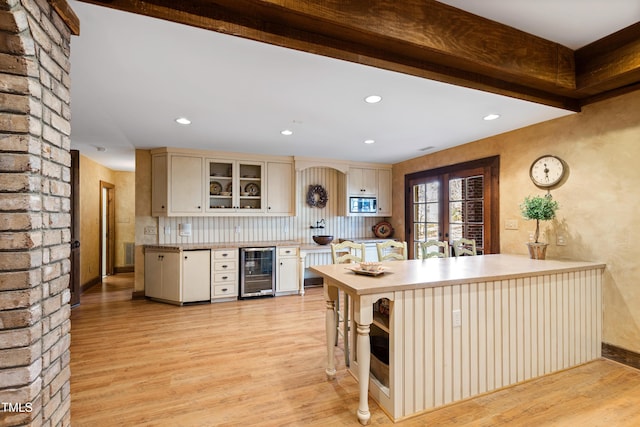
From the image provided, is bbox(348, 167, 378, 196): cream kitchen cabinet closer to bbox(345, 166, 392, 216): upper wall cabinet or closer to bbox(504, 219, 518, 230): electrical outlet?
bbox(345, 166, 392, 216): upper wall cabinet

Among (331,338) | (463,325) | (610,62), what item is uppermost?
(610,62)

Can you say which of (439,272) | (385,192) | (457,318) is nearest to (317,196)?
(385,192)

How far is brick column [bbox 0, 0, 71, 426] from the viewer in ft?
3.92

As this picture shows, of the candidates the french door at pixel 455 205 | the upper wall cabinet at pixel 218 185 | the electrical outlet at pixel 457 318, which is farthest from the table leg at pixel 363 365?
the upper wall cabinet at pixel 218 185

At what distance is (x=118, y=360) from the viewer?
2.81 m

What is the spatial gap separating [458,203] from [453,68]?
277 cm

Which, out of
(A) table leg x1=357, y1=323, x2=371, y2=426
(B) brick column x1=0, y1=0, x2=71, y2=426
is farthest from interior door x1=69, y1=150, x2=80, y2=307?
(A) table leg x1=357, y1=323, x2=371, y2=426

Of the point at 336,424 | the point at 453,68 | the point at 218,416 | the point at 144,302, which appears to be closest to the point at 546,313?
the point at 336,424

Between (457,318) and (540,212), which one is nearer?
(457,318)

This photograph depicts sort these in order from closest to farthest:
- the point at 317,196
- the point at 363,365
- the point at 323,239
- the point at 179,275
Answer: the point at 363,365 → the point at 179,275 → the point at 323,239 → the point at 317,196

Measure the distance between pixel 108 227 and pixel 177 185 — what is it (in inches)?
136

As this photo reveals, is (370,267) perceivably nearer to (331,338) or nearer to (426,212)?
(331,338)

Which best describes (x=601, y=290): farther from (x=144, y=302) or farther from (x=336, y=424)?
(x=144, y=302)

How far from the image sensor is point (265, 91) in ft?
8.58
